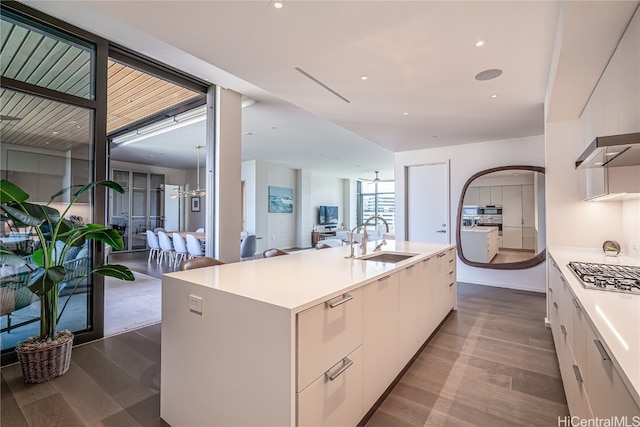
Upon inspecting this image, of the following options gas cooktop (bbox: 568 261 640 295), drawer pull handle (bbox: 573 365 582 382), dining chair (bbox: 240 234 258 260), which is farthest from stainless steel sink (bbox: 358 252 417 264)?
dining chair (bbox: 240 234 258 260)

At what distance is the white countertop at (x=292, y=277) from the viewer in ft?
4.44

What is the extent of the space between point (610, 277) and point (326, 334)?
164 cm

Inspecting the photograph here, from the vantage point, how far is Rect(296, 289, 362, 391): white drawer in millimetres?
1234

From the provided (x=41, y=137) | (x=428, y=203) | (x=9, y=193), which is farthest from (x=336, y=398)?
(x=428, y=203)

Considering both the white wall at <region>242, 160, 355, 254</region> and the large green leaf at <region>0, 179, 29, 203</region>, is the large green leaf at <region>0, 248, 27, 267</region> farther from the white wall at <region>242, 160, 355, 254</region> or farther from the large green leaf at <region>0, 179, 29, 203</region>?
the white wall at <region>242, 160, 355, 254</region>

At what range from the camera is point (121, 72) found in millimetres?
3564

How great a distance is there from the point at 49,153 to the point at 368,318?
3121mm

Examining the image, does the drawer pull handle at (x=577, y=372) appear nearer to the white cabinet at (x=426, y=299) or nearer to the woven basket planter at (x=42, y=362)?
the white cabinet at (x=426, y=299)

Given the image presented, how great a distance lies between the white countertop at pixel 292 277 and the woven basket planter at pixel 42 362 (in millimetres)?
1313

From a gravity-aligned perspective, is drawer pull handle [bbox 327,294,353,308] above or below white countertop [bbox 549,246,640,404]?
below

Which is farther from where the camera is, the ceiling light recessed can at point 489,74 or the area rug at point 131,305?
the area rug at point 131,305

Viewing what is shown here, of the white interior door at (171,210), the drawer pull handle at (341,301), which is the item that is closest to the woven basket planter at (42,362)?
the drawer pull handle at (341,301)

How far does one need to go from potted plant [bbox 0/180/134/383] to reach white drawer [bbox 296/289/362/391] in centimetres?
197

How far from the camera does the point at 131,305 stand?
3.94m
